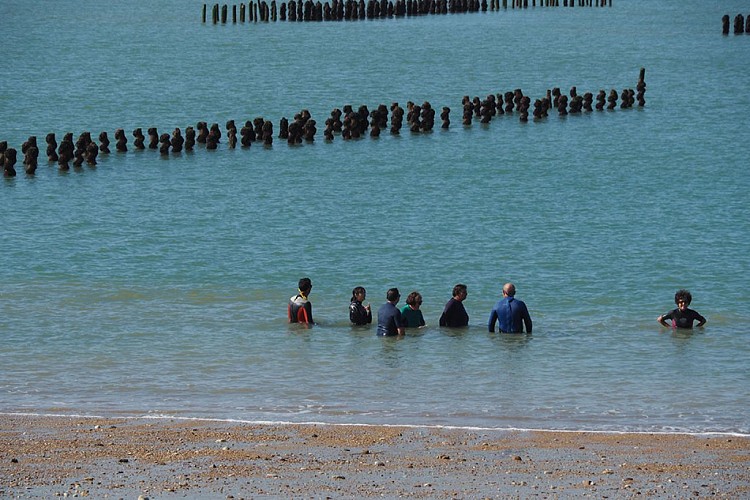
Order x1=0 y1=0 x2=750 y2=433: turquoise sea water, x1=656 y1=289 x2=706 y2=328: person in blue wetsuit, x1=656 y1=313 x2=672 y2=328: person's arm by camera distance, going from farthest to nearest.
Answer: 1. x1=656 y1=313 x2=672 y2=328: person's arm
2. x1=656 y1=289 x2=706 y2=328: person in blue wetsuit
3. x1=0 y1=0 x2=750 y2=433: turquoise sea water

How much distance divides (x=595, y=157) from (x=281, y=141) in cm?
1146

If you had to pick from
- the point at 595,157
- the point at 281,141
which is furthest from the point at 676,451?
the point at 281,141

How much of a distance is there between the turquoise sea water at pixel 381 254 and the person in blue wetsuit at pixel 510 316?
323mm

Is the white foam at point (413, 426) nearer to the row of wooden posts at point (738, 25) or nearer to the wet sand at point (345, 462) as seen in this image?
the wet sand at point (345, 462)

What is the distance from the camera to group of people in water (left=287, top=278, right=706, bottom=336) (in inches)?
903

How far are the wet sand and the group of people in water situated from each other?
6013 millimetres

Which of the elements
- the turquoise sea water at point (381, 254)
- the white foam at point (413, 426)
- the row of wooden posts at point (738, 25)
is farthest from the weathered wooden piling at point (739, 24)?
the white foam at point (413, 426)

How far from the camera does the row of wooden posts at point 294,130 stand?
44.4 meters

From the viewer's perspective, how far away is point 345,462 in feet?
49.7

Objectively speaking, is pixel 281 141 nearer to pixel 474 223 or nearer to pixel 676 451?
pixel 474 223

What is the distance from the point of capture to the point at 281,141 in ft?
168

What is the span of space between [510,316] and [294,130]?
2783cm

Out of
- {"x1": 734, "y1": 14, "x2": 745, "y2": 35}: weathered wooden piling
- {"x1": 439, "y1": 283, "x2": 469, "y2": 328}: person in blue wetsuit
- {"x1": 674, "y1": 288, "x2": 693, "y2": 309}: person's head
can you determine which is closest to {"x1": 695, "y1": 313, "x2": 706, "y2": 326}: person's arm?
{"x1": 674, "y1": 288, "x2": 693, "y2": 309}: person's head

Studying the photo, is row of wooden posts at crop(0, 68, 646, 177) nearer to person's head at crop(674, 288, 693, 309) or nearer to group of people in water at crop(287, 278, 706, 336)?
group of people in water at crop(287, 278, 706, 336)
